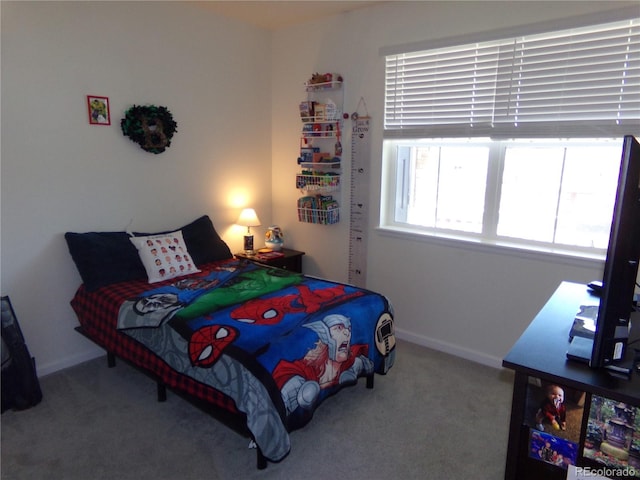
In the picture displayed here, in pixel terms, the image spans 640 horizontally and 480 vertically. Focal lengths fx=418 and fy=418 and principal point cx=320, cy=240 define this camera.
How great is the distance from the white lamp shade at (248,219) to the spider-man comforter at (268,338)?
3.20 feet

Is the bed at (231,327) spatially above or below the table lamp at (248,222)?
below

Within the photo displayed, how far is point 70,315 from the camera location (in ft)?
10.0

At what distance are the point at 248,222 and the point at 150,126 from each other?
1.20 metres

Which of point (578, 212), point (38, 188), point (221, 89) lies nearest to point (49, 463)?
point (38, 188)

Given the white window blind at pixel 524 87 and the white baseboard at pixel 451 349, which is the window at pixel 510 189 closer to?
the white window blind at pixel 524 87

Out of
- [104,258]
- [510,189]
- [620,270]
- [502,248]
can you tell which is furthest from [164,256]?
[620,270]

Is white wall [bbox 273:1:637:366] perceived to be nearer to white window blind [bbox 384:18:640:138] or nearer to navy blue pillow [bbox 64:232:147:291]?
white window blind [bbox 384:18:640:138]

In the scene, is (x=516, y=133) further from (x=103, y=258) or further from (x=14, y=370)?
(x=14, y=370)

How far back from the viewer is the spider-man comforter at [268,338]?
1.94 m

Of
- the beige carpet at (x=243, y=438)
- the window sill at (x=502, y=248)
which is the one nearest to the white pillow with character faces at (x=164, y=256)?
the beige carpet at (x=243, y=438)

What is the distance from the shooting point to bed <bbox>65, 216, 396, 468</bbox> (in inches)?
78.1

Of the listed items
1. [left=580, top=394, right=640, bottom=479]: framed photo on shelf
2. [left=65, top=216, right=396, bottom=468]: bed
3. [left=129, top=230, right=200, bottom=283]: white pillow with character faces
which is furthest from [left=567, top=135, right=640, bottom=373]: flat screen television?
[left=129, top=230, right=200, bottom=283]: white pillow with character faces

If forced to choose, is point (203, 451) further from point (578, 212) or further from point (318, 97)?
point (318, 97)

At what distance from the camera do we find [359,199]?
146 inches
